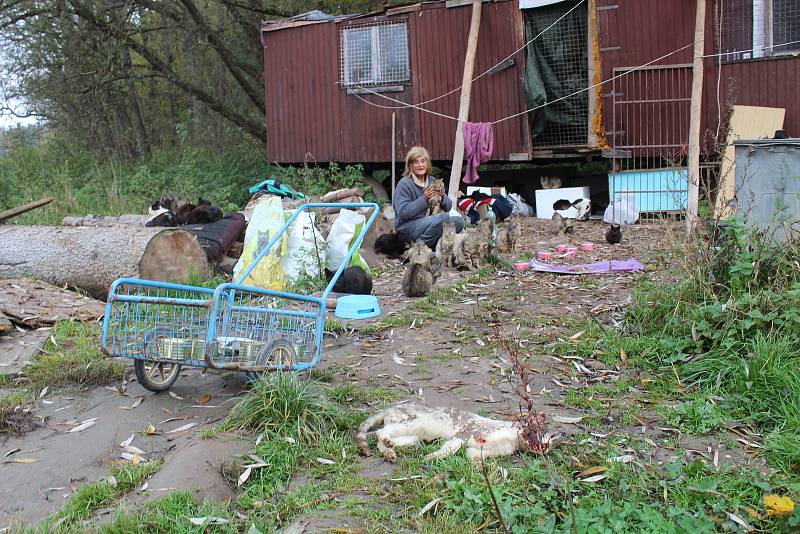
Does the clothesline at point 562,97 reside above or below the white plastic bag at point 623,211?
above

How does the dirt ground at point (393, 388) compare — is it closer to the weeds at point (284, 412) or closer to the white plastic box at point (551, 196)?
the weeds at point (284, 412)

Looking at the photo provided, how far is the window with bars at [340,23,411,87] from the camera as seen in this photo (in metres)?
14.1

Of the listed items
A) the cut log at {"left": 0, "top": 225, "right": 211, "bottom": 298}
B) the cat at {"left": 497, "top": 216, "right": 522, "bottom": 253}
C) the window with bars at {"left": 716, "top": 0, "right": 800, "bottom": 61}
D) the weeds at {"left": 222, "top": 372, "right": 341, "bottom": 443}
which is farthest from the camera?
the window with bars at {"left": 716, "top": 0, "right": 800, "bottom": 61}

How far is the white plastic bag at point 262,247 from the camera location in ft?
24.1

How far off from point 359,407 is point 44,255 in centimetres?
533

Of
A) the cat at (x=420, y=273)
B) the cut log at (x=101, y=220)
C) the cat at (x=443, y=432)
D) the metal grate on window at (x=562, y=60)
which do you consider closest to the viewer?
the cat at (x=443, y=432)

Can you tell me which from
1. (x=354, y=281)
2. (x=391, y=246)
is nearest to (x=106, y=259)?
(x=354, y=281)

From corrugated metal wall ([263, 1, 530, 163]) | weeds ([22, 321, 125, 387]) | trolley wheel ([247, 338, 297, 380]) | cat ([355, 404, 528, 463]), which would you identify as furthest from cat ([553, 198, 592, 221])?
cat ([355, 404, 528, 463])

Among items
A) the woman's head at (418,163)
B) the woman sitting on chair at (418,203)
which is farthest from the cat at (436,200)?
the woman's head at (418,163)

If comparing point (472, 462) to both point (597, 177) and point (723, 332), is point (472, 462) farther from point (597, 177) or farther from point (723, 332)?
point (597, 177)

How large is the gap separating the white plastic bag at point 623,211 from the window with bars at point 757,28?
263 centimetres

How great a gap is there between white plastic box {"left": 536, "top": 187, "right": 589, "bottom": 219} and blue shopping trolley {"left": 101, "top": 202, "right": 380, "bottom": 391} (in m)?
9.29

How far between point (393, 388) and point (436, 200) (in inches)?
160

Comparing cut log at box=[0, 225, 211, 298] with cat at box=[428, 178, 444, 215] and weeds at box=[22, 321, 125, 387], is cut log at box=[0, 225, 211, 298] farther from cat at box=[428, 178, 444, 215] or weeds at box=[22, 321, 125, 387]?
cat at box=[428, 178, 444, 215]
